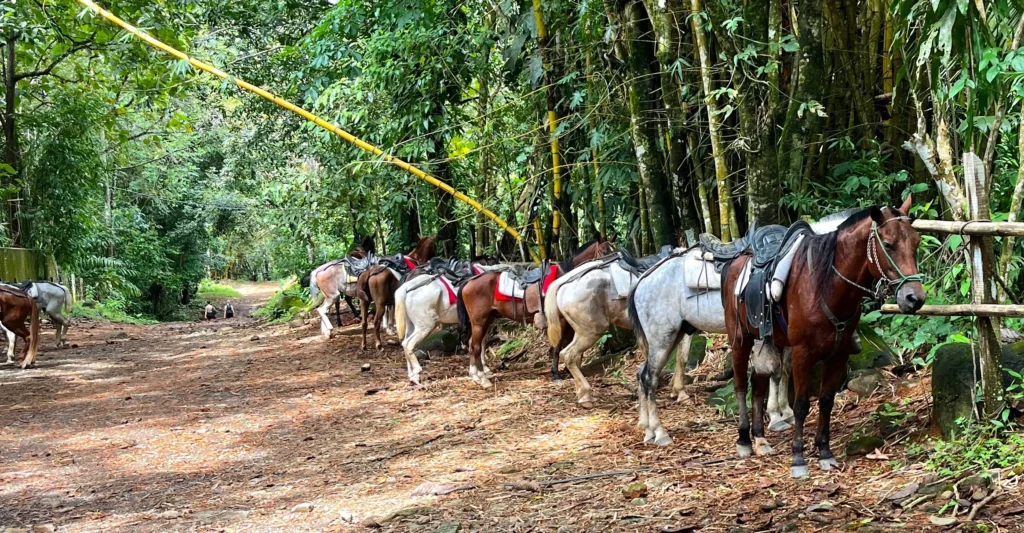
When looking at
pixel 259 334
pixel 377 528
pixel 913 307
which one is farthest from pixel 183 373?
pixel 913 307

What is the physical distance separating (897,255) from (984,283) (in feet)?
1.70

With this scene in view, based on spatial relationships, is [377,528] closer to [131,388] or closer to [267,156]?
[131,388]

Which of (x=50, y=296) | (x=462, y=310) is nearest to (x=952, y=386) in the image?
(x=462, y=310)

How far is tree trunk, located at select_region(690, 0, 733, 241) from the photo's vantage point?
7035 mm

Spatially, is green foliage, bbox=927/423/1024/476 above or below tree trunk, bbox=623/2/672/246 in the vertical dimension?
below

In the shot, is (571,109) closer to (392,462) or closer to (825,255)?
(392,462)

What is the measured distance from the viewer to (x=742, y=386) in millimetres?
5574

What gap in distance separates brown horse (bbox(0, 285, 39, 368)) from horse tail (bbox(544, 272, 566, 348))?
911 centimetres

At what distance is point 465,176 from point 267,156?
7247 millimetres

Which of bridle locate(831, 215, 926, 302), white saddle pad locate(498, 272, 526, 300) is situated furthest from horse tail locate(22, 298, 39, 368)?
bridle locate(831, 215, 926, 302)

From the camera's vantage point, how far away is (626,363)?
928cm

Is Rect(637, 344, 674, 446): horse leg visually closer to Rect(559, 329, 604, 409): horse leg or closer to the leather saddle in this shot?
the leather saddle

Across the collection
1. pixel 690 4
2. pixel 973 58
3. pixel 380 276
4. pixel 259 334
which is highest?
pixel 690 4

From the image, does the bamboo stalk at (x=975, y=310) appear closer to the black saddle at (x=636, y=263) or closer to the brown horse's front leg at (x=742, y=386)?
the brown horse's front leg at (x=742, y=386)
